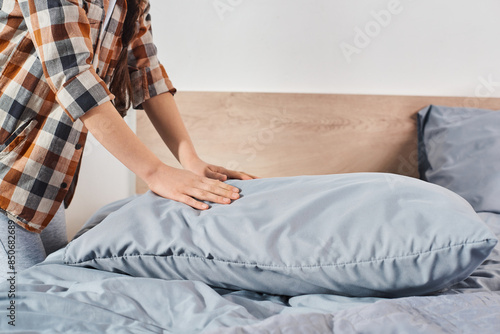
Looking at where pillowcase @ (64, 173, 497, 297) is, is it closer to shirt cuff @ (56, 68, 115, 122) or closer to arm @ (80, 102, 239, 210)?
arm @ (80, 102, 239, 210)

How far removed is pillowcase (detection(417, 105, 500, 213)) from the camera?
1.28 meters

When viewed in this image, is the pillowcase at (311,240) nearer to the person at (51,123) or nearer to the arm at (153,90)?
the person at (51,123)

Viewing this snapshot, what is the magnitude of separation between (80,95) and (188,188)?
0.26 metres

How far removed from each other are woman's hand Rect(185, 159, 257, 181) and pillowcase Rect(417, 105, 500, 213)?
68 cm

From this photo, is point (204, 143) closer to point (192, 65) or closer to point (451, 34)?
point (192, 65)

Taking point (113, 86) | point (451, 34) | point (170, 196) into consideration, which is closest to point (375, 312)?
point (170, 196)

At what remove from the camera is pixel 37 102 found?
2.91 feet

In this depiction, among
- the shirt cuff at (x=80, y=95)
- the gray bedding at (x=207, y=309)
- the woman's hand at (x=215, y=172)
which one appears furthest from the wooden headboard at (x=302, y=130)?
the gray bedding at (x=207, y=309)

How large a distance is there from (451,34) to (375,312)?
1.34m

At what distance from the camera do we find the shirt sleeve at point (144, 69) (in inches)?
45.3

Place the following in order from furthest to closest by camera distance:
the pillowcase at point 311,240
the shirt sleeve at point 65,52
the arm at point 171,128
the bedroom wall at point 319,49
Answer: the bedroom wall at point 319,49 < the arm at point 171,128 < the shirt sleeve at point 65,52 < the pillowcase at point 311,240

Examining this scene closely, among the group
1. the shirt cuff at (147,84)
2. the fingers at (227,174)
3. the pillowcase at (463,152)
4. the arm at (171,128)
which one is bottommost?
the pillowcase at (463,152)

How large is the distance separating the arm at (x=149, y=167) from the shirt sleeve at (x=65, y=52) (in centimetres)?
3

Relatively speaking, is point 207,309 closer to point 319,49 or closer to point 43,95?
point 43,95
